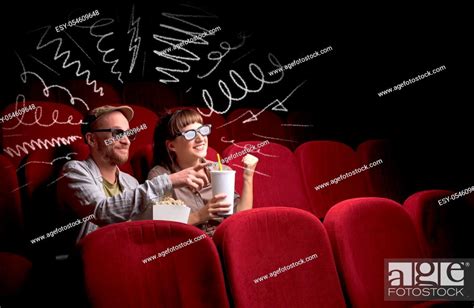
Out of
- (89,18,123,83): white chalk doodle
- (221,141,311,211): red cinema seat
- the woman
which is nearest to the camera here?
the woman

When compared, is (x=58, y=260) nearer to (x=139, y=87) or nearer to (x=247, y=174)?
(x=247, y=174)

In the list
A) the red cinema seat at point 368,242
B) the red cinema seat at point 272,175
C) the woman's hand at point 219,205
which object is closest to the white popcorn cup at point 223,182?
the woman's hand at point 219,205

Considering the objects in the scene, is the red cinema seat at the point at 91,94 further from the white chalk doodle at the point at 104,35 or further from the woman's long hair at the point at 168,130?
the woman's long hair at the point at 168,130

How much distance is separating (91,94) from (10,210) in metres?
0.46

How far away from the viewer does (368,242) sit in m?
0.56

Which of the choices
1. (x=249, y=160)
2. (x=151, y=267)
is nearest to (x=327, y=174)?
(x=249, y=160)

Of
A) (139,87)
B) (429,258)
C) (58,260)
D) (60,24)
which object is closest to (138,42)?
(139,87)

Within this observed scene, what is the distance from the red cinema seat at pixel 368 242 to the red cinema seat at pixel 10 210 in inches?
16.8

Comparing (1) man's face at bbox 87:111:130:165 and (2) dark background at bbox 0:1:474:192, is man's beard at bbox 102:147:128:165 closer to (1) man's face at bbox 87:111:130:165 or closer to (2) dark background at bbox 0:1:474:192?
(1) man's face at bbox 87:111:130:165

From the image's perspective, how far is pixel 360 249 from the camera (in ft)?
1.82

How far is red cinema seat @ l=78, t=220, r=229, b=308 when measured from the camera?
1.36 feet

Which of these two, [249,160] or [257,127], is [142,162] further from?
[257,127]

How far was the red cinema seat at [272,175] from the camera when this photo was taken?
86 cm

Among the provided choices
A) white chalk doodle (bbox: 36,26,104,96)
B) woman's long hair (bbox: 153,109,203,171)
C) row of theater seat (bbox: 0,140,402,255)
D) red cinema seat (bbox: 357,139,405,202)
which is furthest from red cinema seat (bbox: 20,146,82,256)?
red cinema seat (bbox: 357,139,405,202)
